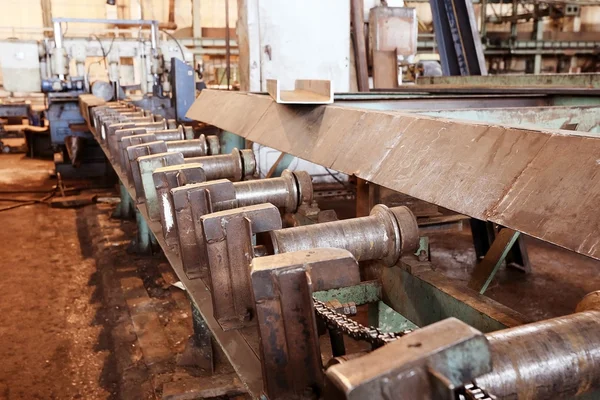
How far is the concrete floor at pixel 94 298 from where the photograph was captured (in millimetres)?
2174

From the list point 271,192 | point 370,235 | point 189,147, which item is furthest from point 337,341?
point 189,147

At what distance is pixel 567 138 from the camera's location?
2.96 feet

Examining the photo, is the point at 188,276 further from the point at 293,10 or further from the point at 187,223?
the point at 293,10

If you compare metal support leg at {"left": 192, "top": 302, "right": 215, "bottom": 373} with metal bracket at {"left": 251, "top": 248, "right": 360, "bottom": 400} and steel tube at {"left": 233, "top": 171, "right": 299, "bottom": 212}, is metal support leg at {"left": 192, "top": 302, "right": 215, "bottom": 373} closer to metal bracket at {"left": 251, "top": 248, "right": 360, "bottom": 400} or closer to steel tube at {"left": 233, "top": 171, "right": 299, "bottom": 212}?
steel tube at {"left": 233, "top": 171, "right": 299, "bottom": 212}

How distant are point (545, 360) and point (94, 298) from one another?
276 centimetres

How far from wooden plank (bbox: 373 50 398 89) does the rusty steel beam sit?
9.49ft

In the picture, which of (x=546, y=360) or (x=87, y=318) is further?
(x=87, y=318)

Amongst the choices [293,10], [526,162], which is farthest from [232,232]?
[293,10]

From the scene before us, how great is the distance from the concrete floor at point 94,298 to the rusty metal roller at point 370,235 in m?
1.15

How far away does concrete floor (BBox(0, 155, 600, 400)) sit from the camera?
7.13ft

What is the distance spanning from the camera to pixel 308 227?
1.14 m

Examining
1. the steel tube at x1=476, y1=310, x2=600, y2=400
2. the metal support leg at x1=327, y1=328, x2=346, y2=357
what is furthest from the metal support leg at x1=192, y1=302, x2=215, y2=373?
the steel tube at x1=476, y1=310, x2=600, y2=400

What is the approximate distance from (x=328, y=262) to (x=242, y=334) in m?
0.37

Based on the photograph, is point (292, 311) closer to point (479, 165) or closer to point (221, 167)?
point (479, 165)
